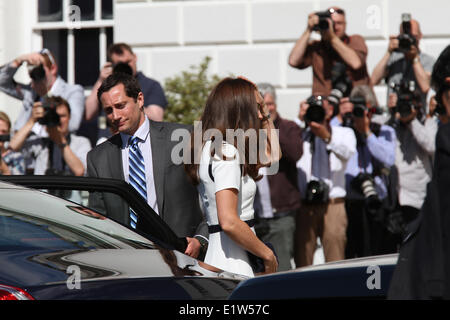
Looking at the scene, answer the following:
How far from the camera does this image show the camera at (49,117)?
7.82m

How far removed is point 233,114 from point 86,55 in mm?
6741

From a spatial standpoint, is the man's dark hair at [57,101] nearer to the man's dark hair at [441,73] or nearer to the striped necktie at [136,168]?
the striped necktie at [136,168]

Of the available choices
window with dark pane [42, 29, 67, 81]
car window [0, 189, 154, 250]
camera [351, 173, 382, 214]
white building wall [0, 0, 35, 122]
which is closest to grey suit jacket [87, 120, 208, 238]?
car window [0, 189, 154, 250]

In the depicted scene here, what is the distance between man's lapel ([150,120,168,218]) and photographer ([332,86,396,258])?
8.38ft

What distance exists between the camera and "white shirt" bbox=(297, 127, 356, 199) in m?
7.54

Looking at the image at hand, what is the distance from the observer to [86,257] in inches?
143

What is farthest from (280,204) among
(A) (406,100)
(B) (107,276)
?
(B) (107,276)

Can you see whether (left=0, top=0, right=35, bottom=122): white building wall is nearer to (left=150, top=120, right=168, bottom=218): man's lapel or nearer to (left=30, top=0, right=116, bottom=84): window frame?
(left=30, top=0, right=116, bottom=84): window frame

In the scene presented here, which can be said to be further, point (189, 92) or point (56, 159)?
point (189, 92)

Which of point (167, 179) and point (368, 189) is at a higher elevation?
point (167, 179)

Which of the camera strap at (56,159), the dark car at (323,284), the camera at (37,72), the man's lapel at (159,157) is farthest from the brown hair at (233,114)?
the camera at (37,72)

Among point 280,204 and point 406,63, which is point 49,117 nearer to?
point 280,204
